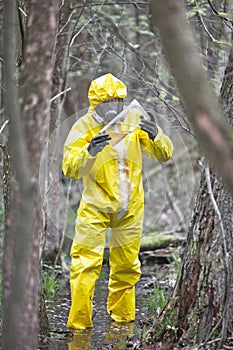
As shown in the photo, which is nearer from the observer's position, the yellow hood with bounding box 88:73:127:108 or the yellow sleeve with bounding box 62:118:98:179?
the yellow sleeve with bounding box 62:118:98:179

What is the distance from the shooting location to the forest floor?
4641 millimetres

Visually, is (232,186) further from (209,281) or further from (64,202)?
(64,202)

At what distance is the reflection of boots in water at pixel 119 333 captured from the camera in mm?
4712

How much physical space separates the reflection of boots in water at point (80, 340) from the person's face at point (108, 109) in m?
1.60

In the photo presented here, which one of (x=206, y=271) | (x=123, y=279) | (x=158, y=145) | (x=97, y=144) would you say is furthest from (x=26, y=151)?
(x=123, y=279)

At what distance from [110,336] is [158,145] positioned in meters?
1.49

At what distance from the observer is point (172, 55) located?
2100 mm

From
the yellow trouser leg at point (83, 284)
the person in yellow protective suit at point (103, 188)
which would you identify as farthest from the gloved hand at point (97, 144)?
the yellow trouser leg at point (83, 284)

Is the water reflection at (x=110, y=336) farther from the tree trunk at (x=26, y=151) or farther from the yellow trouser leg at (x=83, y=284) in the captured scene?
the tree trunk at (x=26, y=151)

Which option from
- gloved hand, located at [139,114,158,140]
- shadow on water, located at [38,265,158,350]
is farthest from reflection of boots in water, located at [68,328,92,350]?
gloved hand, located at [139,114,158,140]

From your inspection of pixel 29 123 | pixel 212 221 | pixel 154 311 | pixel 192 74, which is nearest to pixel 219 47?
pixel 154 311

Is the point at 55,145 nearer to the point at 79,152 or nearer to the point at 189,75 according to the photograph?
the point at 79,152

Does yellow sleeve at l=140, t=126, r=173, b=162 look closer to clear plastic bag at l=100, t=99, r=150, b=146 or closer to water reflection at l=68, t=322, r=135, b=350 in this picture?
clear plastic bag at l=100, t=99, r=150, b=146

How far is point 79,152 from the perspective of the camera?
199 inches
